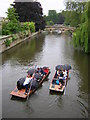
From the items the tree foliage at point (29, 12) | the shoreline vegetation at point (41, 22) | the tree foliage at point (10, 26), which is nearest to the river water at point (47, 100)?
the shoreline vegetation at point (41, 22)

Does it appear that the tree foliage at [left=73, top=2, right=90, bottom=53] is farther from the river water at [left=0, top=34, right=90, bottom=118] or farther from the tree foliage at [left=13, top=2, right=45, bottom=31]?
the tree foliage at [left=13, top=2, right=45, bottom=31]

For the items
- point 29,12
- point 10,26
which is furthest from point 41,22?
point 10,26

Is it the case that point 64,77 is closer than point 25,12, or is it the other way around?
point 64,77

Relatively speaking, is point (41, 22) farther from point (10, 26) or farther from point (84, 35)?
point (84, 35)

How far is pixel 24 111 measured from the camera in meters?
11.0

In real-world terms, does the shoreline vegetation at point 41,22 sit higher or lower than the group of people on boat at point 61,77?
higher

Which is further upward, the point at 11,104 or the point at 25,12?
the point at 25,12

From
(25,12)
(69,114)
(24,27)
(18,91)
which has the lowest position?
(69,114)

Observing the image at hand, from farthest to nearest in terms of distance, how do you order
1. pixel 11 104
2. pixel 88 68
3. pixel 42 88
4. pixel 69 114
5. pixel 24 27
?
pixel 24 27 → pixel 88 68 → pixel 42 88 → pixel 11 104 → pixel 69 114

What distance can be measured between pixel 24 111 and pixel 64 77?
16.5ft

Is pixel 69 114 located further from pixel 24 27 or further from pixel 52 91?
pixel 24 27

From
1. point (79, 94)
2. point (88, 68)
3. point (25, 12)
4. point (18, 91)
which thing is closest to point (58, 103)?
point (79, 94)

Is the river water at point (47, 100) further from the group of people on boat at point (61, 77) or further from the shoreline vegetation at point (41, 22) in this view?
the shoreline vegetation at point (41, 22)

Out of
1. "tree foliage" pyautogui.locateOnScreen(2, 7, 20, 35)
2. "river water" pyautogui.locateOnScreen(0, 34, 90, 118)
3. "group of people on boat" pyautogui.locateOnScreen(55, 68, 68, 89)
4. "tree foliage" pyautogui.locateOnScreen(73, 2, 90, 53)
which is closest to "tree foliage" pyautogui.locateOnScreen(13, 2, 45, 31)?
"tree foliage" pyautogui.locateOnScreen(2, 7, 20, 35)
